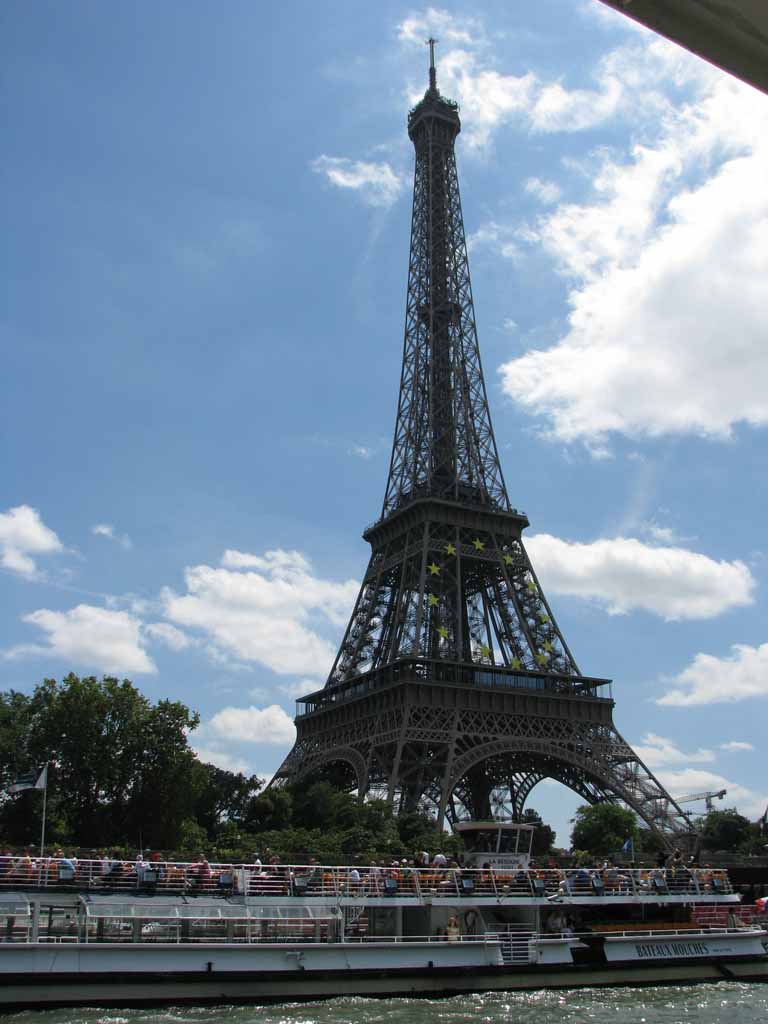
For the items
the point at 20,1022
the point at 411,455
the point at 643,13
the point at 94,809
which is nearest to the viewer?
the point at 643,13

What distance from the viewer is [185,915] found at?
78.8ft

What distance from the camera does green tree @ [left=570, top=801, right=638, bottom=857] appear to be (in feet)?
197

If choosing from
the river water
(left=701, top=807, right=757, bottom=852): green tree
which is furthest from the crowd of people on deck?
(left=701, top=807, right=757, bottom=852): green tree

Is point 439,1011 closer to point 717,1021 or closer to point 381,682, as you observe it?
point 717,1021

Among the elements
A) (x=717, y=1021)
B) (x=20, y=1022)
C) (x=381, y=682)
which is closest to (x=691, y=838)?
(x=381, y=682)

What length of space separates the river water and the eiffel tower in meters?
26.2

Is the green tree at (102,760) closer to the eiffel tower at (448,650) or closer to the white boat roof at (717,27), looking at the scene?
the eiffel tower at (448,650)

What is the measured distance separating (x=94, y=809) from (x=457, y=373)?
43711 mm

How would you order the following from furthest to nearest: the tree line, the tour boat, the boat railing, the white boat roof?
the tree line < the boat railing < the tour boat < the white boat roof

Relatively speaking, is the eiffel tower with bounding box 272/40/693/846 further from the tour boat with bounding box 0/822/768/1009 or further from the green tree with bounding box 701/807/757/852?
the green tree with bounding box 701/807/757/852

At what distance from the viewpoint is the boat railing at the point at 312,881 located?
2455 cm

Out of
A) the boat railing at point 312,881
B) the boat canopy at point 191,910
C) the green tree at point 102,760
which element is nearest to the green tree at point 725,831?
the green tree at point 102,760

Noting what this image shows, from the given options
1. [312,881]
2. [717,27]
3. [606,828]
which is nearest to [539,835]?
[606,828]

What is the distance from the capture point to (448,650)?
65125 mm
